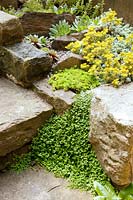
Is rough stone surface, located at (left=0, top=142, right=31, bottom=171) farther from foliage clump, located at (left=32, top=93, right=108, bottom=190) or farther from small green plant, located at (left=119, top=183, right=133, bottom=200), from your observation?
small green plant, located at (left=119, top=183, right=133, bottom=200)

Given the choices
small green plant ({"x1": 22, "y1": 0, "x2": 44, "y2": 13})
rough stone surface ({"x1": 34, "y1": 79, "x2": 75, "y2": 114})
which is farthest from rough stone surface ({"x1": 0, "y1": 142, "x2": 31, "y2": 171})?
small green plant ({"x1": 22, "y1": 0, "x2": 44, "y2": 13})

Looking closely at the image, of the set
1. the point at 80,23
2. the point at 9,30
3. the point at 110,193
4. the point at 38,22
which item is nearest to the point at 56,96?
the point at 9,30

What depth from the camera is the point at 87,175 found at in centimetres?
286

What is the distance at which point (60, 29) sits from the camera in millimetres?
3764

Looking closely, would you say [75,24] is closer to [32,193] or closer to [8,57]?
[8,57]

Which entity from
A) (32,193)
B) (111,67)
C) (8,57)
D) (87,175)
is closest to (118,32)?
(111,67)

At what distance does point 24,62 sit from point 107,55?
67cm

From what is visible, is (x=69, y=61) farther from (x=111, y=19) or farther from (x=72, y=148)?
(x=72, y=148)

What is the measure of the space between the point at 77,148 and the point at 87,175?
215mm

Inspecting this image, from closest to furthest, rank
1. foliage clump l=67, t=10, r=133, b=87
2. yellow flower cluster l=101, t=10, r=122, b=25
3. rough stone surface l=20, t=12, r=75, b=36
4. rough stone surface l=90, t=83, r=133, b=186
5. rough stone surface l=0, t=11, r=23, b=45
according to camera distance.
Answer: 1. rough stone surface l=90, t=83, r=133, b=186
2. foliage clump l=67, t=10, r=133, b=87
3. rough stone surface l=0, t=11, r=23, b=45
4. yellow flower cluster l=101, t=10, r=122, b=25
5. rough stone surface l=20, t=12, r=75, b=36

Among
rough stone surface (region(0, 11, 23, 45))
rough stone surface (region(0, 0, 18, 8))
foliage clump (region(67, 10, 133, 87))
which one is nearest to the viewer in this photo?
foliage clump (region(67, 10, 133, 87))

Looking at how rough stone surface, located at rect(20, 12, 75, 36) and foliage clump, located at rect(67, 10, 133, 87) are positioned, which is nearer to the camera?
foliage clump, located at rect(67, 10, 133, 87)

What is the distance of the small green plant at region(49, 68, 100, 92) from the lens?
3061 millimetres

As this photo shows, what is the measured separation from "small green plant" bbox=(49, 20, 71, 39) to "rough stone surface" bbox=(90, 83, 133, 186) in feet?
3.54
